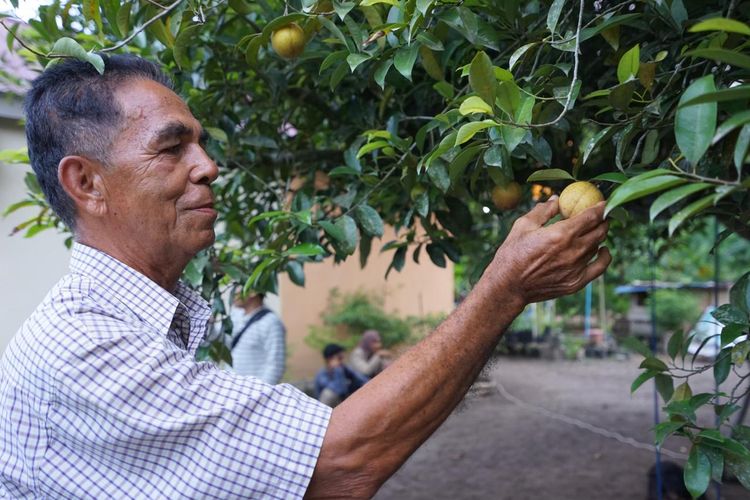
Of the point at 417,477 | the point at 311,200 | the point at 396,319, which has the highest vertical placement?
the point at 311,200

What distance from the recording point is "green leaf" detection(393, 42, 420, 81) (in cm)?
146

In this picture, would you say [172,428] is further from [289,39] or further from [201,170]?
→ [289,39]

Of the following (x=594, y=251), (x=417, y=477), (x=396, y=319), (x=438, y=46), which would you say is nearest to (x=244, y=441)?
(x=594, y=251)

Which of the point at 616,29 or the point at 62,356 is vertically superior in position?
the point at 616,29

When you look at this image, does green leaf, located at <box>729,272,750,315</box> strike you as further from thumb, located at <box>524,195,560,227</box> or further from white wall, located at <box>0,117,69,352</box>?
white wall, located at <box>0,117,69,352</box>

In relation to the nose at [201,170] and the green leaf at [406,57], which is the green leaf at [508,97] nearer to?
the green leaf at [406,57]

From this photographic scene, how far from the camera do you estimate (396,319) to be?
29.6 feet

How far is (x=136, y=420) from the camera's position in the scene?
1030 mm

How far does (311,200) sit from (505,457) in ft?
16.3

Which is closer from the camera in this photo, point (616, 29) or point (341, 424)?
point (341, 424)

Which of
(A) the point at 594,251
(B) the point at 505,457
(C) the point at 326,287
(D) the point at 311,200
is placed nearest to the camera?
(A) the point at 594,251

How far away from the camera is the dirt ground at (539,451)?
17.8ft

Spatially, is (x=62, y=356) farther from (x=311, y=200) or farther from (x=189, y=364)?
(x=311, y=200)

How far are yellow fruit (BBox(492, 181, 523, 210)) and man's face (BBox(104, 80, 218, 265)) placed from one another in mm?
693
